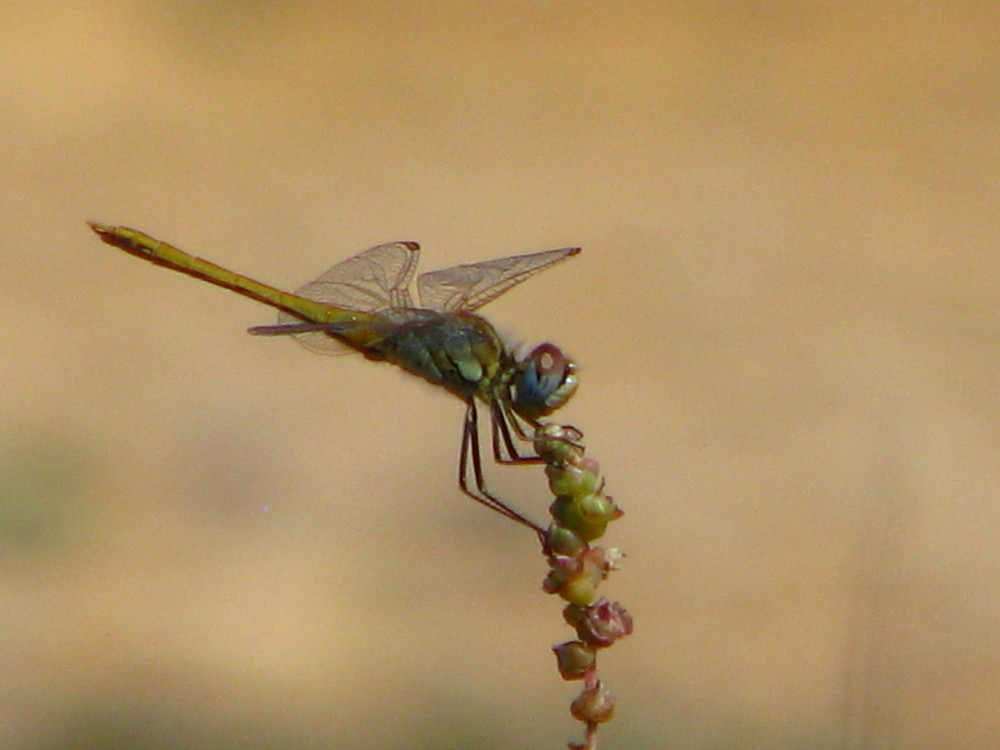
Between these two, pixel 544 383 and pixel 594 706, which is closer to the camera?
pixel 594 706

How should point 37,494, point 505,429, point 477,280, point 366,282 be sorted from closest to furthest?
1. point 505,429
2. point 477,280
3. point 366,282
4. point 37,494

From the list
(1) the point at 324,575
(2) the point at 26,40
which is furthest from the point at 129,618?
(2) the point at 26,40

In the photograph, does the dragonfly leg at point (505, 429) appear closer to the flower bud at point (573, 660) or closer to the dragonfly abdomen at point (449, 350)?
the dragonfly abdomen at point (449, 350)

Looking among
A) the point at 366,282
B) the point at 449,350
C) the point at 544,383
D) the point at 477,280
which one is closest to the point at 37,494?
the point at 366,282

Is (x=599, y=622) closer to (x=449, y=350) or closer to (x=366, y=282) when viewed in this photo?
(x=449, y=350)

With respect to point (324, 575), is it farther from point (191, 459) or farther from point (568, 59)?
point (568, 59)

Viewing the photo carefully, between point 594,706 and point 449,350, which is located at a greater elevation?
point 449,350

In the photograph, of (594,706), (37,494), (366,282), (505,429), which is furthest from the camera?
(37,494)
